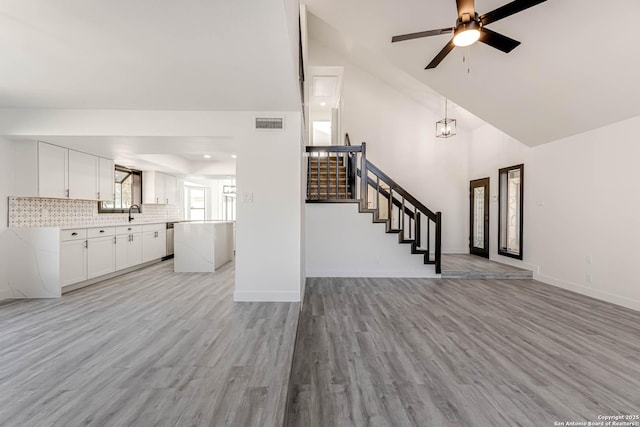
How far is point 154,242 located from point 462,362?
6.32 meters

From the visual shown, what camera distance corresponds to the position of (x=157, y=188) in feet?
22.2

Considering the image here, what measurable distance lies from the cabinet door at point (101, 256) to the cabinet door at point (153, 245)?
90cm

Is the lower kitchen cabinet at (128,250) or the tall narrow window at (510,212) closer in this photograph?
the lower kitchen cabinet at (128,250)

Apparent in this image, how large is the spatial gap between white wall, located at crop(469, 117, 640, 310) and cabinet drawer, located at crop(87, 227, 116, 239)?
7766 millimetres

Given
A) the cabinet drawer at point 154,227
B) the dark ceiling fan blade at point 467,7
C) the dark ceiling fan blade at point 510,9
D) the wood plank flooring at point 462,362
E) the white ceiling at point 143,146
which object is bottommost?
the wood plank flooring at point 462,362

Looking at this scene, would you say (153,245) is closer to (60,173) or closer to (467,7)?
(60,173)

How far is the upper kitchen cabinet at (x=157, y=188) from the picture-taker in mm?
A: 6648

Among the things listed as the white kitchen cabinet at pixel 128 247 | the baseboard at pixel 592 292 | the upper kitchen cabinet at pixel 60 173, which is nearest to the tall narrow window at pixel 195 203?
the white kitchen cabinet at pixel 128 247

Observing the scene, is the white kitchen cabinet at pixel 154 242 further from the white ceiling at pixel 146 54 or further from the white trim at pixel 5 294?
the white ceiling at pixel 146 54

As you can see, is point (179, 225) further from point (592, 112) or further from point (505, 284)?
point (592, 112)

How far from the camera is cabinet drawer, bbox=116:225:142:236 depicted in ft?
16.6

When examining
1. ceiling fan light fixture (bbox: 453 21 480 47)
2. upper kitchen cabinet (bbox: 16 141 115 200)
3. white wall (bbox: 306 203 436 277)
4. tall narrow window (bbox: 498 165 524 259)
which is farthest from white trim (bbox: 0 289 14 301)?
tall narrow window (bbox: 498 165 524 259)

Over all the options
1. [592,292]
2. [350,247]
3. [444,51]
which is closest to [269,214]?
[350,247]

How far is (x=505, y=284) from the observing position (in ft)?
15.5
